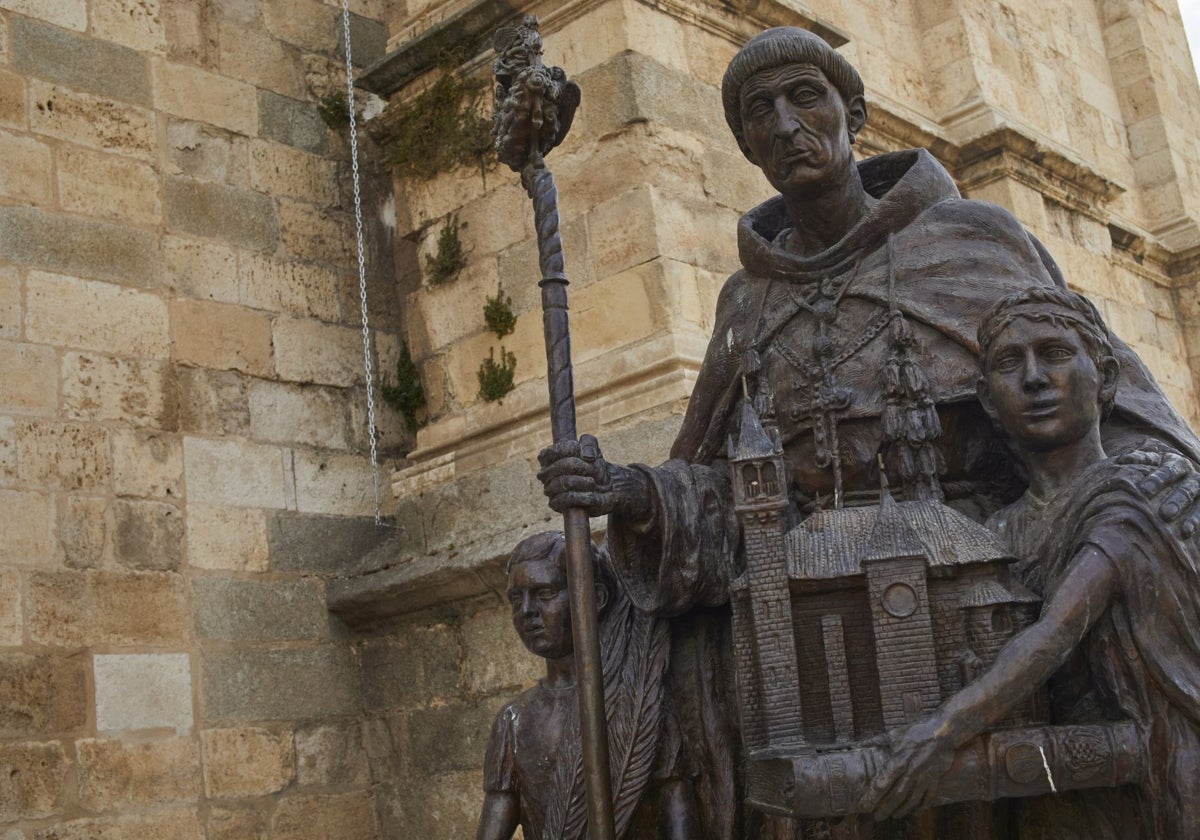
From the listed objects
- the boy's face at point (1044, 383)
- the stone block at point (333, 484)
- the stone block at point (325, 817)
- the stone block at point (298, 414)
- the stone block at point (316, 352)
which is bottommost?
the stone block at point (325, 817)

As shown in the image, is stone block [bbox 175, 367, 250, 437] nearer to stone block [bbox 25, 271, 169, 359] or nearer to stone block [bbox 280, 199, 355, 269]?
stone block [bbox 25, 271, 169, 359]

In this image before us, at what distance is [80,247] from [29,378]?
623 millimetres

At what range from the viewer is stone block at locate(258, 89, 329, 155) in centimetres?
670

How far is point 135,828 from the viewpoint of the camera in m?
5.47

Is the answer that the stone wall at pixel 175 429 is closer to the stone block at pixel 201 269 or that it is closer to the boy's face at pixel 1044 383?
the stone block at pixel 201 269

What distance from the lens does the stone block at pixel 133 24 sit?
20.3 ft

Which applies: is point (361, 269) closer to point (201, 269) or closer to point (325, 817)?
point (201, 269)

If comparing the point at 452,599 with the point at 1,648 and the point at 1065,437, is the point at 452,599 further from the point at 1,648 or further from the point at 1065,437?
the point at 1065,437

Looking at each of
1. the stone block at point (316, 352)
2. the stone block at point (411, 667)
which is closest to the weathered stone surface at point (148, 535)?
the stone block at point (316, 352)

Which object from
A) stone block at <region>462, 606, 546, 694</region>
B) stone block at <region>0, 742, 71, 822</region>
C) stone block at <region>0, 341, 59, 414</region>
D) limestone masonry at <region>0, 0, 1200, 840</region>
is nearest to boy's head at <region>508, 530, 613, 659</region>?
limestone masonry at <region>0, 0, 1200, 840</region>

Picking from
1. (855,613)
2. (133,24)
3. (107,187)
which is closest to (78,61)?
(133,24)

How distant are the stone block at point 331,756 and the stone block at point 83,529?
1.15 metres

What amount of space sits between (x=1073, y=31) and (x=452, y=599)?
670cm

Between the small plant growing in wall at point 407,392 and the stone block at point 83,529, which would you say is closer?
the stone block at point 83,529
